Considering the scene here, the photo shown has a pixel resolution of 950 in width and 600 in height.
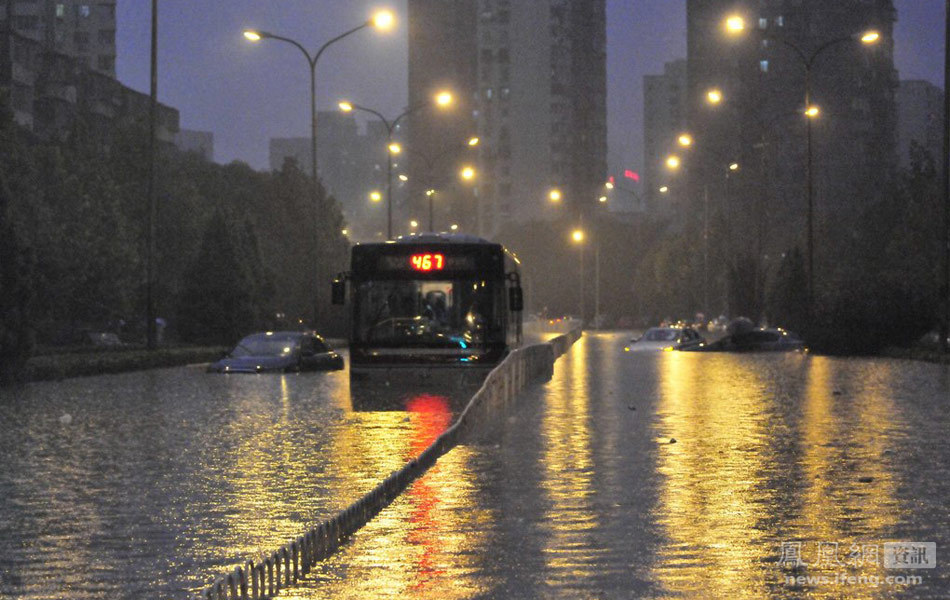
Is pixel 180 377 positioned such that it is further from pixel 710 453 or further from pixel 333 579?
pixel 333 579

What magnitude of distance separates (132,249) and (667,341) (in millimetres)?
24407

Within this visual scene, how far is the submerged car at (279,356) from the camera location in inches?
1695

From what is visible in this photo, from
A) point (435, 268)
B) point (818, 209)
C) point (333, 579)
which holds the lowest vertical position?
point (333, 579)

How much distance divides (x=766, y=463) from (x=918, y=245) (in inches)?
2818

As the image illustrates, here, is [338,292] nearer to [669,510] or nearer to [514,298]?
[514,298]

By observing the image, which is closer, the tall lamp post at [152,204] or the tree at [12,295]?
the tree at [12,295]

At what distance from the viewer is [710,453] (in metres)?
18.7

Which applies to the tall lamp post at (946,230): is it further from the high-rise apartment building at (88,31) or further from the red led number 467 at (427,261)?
the high-rise apartment building at (88,31)

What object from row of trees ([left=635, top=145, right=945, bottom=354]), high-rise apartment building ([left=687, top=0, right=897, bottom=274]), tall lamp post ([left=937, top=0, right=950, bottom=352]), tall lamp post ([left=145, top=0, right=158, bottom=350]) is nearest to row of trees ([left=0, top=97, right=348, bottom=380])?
tall lamp post ([left=145, top=0, right=158, bottom=350])

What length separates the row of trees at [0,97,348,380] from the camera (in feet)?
204

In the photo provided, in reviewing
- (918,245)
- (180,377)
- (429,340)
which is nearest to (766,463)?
(429,340)

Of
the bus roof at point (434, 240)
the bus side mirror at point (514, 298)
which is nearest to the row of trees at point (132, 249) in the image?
the bus roof at point (434, 240)

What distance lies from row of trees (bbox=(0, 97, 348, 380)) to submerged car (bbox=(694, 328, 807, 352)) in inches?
655

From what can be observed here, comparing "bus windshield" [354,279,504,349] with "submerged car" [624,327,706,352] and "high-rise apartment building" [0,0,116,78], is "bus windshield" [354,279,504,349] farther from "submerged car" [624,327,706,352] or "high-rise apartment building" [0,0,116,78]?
"high-rise apartment building" [0,0,116,78]
